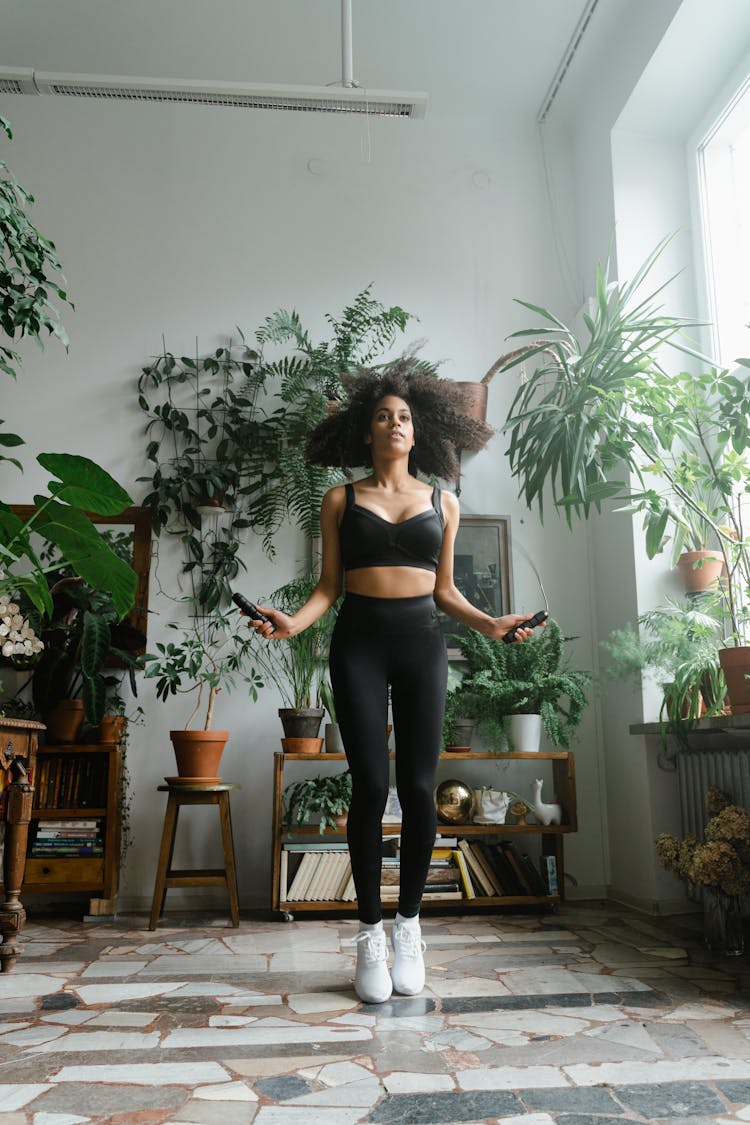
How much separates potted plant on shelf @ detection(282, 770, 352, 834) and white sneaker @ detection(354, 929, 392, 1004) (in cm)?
120

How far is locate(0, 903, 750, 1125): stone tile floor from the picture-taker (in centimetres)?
149

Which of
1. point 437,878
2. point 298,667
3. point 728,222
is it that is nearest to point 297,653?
point 298,667

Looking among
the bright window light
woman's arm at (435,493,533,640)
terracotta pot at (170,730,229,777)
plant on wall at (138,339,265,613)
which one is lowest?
terracotta pot at (170,730,229,777)

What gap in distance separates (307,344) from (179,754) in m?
1.92

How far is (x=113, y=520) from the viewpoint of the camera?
157 inches

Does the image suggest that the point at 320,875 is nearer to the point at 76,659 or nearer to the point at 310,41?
the point at 76,659

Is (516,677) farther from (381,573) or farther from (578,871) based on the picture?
(381,573)

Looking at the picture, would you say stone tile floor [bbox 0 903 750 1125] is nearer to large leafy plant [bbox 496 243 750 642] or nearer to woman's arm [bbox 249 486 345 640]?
woman's arm [bbox 249 486 345 640]

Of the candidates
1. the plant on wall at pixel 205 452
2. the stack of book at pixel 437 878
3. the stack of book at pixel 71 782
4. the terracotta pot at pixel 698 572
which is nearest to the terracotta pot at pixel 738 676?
the terracotta pot at pixel 698 572

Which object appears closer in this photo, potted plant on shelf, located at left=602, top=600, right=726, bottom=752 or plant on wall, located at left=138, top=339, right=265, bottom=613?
potted plant on shelf, located at left=602, top=600, right=726, bottom=752

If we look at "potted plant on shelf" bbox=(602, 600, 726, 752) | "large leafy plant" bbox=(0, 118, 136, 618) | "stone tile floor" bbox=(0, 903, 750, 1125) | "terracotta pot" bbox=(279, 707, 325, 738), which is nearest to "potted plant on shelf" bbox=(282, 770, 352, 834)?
"terracotta pot" bbox=(279, 707, 325, 738)

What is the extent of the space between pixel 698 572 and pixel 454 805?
1309 mm

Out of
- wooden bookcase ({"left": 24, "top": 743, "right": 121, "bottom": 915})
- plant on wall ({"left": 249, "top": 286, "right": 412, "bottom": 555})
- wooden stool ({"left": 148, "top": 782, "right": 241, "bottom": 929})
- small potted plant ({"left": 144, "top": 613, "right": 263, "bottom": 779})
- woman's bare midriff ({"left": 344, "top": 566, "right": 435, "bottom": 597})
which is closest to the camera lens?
woman's bare midriff ({"left": 344, "top": 566, "right": 435, "bottom": 597})

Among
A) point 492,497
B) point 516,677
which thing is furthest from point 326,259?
point 516,677
